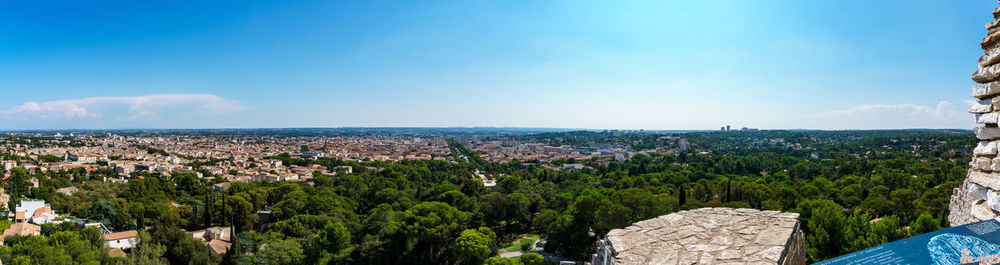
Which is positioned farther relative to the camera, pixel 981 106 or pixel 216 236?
pixel 216 236

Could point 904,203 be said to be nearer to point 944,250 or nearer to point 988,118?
point 988,118

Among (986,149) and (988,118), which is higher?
(988,118)

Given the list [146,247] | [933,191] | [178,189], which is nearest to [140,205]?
[146,247]

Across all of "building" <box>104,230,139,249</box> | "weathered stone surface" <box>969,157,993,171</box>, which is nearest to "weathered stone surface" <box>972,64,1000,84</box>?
"weathered stone surface" <box>969,157,993,171</box>

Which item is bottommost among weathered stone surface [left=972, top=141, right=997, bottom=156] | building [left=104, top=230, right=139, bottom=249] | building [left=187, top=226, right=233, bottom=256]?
building [left=187, top=226, right=233, bottom=256]

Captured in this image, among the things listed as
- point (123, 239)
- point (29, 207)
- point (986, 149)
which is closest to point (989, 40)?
point (986, 149)

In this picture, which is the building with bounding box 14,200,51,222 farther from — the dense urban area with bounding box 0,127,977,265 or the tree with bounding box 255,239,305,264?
the tree with bounding box 255,239,305,264

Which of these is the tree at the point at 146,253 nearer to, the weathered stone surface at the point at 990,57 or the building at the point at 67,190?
the building at the point at 67,190
